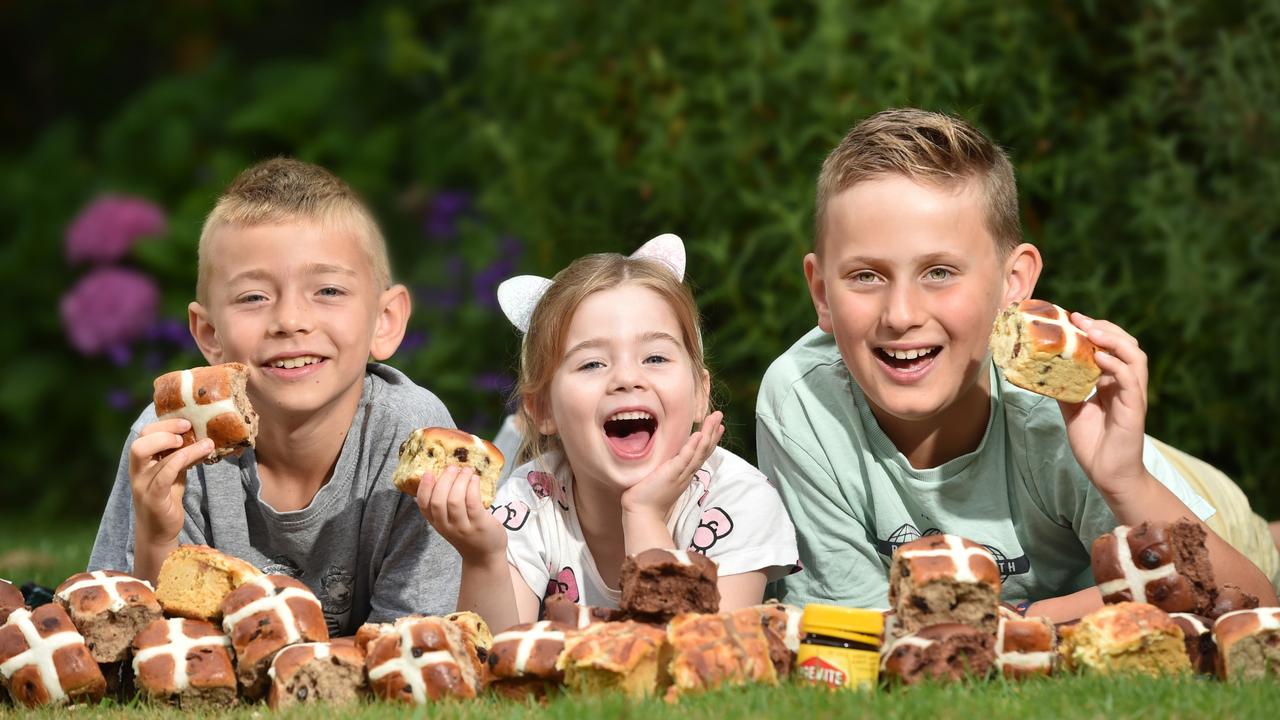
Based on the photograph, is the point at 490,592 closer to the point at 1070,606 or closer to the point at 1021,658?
the point at 1021,658

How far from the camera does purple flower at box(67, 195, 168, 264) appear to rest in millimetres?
8922

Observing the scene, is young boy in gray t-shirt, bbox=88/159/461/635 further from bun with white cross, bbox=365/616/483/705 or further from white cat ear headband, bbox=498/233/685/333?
bun with white cross, bbox=365/616/483/705

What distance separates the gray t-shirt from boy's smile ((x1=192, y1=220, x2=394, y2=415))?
23 cm

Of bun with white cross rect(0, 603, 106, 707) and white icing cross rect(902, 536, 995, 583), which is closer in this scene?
white icing cross rect(902, 536, 995, 583)

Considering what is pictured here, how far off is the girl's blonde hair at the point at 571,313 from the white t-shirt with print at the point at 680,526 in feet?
0.56

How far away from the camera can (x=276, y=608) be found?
337 centimetres

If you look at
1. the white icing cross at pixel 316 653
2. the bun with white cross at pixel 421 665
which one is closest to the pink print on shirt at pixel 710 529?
the bun with white cross at pixel 421 665

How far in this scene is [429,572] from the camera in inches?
169

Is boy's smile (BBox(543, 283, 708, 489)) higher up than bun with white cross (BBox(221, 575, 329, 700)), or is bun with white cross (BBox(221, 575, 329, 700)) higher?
boy's smile (BBox(543, 283, 708, 489))

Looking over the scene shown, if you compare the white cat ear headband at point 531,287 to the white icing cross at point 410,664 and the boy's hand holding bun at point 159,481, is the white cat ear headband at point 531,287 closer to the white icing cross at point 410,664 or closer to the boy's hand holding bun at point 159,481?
the boy's hand holding bun at point 159,481

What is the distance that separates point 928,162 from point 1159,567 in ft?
4.09

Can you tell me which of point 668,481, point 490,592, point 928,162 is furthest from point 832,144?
point 490,592

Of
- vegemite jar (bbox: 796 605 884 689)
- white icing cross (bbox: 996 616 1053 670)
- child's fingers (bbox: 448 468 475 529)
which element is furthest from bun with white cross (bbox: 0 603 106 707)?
white icing cross (bbox: 996 616 1053 670)

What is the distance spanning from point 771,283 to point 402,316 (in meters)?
1.96
